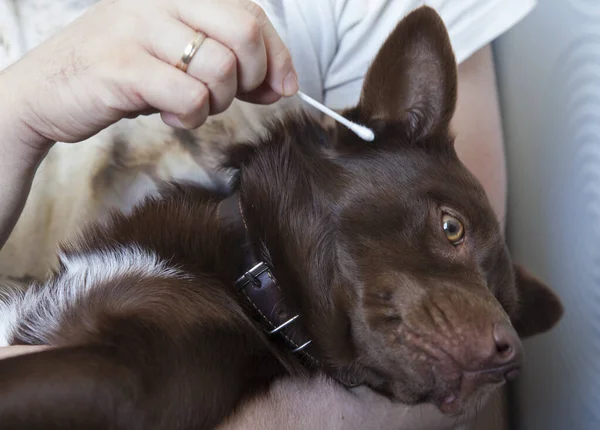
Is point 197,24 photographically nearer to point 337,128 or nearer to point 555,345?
point 337,128

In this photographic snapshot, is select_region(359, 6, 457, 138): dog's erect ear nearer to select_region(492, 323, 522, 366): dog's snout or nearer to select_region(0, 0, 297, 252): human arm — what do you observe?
select_region(0, 0, 297, 252): human arm

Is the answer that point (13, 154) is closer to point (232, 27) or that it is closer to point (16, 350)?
point (16, 350)

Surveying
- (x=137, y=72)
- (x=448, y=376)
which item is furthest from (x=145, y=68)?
(x=448, y=376)

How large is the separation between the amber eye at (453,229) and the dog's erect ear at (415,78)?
210mm

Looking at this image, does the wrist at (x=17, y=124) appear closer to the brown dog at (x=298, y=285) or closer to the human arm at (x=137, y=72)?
the human arm at (x=137, y=72)

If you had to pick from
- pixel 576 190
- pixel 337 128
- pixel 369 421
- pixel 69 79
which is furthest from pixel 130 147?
pixel 576 190

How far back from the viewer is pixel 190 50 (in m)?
0.95

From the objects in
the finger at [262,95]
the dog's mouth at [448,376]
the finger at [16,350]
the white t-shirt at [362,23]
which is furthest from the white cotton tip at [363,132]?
the finger at [16,350]

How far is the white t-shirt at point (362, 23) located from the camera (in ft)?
4.70

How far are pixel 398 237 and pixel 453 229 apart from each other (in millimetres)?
125

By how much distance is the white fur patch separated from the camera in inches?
44.1

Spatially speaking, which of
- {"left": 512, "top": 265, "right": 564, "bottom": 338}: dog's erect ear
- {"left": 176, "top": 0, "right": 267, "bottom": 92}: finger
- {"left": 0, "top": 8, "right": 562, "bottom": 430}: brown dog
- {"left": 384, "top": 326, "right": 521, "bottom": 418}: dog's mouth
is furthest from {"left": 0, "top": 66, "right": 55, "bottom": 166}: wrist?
{"left": 512, "top": 265, "right": 564, "bottom": 338}: dog's erect ear

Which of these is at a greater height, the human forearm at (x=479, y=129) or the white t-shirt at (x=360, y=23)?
the white t-shirt at (x=360, y=23)

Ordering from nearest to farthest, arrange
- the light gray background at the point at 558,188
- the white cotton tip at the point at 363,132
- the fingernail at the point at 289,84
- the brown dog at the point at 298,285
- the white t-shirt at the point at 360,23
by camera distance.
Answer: the brown dog at the point at 298,285 → the fingernail at the point at 289,84 → the white cotton tip at the point at 363,132 → the white t-shirt at the point at 360,23 → the light gray background at the point at 558,188
